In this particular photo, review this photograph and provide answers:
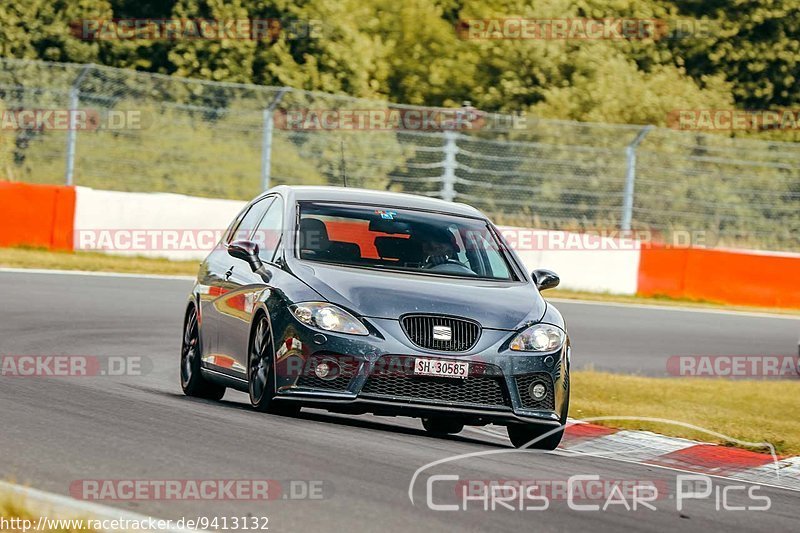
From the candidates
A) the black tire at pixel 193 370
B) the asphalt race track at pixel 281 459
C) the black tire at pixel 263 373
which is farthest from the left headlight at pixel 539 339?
the black tire at pixel 193 370

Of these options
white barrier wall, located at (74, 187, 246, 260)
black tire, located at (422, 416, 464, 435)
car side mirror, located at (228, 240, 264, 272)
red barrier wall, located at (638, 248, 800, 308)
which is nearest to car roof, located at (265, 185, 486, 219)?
car side mirror, located at (228, 240, 264, 272)

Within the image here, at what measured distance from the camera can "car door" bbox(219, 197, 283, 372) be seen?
9789mm

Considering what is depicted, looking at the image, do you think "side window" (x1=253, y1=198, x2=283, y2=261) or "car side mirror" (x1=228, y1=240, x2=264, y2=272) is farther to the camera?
"side window" (x1=253, y1=198, x2=283, y2=261)

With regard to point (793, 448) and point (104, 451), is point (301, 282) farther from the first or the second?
point (793, 448)

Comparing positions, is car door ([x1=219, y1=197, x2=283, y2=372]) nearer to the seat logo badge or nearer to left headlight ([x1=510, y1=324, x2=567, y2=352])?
the seat logo badge

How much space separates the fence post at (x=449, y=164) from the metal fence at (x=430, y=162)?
23 mm

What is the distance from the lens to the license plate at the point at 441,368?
29.3ft

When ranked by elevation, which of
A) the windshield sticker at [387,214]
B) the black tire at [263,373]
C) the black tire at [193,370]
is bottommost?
the black tire at [193,370]

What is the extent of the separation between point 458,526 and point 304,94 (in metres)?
20.4

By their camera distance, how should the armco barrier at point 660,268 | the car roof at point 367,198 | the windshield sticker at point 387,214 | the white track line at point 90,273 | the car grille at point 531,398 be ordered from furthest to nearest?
the armco barrier at point 660,268, the white track line at point 90,273, the car roof at point 367,198, the windshield sticker at point 387,214, the car grille at point 531,398

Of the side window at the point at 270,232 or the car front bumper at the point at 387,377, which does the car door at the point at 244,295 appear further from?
the car front bumper at the point at 387,377

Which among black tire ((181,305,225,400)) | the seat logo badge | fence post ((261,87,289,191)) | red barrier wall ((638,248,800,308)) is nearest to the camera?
the seat logo badge

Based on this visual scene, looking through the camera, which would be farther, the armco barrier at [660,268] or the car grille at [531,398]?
the armco barrier at [660,268]

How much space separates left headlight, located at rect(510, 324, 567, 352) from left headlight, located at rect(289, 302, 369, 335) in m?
0.91
